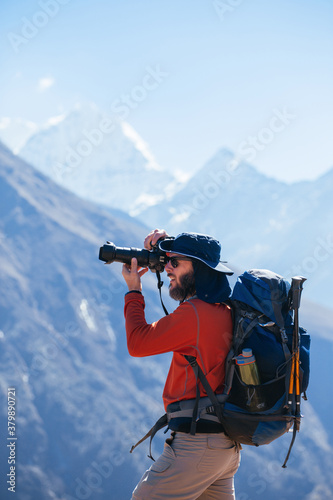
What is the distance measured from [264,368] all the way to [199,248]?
83cm

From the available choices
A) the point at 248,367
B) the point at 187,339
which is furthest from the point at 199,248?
the point at 248,367

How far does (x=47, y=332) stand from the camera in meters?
56.0

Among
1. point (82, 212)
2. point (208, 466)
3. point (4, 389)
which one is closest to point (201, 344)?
point (208, 466)

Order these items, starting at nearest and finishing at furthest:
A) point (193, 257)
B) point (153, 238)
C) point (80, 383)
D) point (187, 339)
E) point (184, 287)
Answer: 1. point (187, 339)
2. point (193, 257)
3. point (184, 287)
4. point (153, 238)
5. point (80, 383)

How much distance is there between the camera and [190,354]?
9.95 feet

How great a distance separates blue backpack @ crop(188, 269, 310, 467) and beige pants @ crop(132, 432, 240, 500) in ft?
0.42

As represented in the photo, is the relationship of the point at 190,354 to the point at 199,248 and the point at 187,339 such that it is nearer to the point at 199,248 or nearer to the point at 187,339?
the point at 187,339

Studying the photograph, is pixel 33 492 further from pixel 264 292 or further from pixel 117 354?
pixel 264 292

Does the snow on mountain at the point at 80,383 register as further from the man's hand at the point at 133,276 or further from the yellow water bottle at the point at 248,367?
the yellow water bottle at the point at 248,367

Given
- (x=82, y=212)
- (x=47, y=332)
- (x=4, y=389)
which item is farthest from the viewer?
(x=82, y=212)

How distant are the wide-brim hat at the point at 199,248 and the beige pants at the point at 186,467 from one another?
1.03 meters

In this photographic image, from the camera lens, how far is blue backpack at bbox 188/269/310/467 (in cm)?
287

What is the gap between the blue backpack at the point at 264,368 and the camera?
287cm

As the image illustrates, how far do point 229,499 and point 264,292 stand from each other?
134 centimetres
